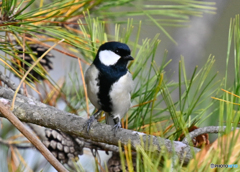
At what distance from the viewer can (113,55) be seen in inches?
40.9

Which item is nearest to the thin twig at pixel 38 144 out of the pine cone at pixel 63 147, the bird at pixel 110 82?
the pine cone at pixel 63 147

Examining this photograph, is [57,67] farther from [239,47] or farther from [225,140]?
[225,140]

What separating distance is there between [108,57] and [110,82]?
0.29 feet

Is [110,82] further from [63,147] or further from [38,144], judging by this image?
[38,144]

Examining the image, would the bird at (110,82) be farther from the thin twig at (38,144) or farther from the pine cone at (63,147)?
the thin twig at (38,144)

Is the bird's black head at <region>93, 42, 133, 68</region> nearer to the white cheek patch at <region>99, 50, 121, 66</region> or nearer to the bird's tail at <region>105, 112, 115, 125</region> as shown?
the white cheek patch at <region>99, 50, 121, 66</region>

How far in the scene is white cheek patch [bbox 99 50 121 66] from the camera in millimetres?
1012

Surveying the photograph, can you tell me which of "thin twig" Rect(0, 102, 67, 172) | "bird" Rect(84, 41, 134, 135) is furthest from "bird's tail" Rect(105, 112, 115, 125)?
"thin twig" Rect(0, 102, 67, 172)

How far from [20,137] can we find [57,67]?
1.02m

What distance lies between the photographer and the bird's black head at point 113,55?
0.99 meters

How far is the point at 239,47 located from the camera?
0.68m

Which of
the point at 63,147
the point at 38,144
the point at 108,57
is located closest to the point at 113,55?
the point at 108,57

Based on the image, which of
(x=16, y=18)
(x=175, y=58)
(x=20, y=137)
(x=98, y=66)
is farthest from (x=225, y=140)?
(x=175, y=58)

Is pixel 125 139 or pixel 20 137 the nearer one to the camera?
pixel 125 139
